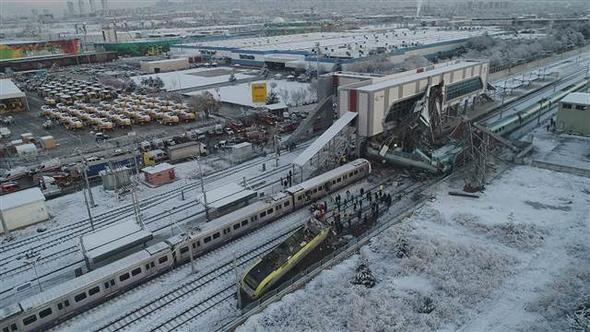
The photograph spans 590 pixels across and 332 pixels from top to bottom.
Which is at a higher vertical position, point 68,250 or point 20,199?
point 20,199

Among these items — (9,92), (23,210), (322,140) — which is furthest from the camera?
(9,92)

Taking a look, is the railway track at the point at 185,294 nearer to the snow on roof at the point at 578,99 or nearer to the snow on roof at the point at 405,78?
the snow on roof at the point at 405,78

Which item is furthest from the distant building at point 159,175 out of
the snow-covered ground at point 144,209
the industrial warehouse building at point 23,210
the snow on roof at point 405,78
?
the snow on roof at point 405,78

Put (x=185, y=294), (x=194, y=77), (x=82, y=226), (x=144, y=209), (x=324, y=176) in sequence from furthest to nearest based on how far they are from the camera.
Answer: (x=194, y=77), (x=324, y=176), (x=144, y=209), (x=82, y=226), (x=185, y=294)

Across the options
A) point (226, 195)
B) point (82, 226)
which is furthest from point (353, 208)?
point (82, 226)

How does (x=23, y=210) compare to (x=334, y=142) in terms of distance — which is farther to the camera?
(x=334, y=142)

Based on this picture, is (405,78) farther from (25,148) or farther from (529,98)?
(25,148)

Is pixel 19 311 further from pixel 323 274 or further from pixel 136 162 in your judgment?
pixel 136 162

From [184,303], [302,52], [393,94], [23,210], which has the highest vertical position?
[393,94]
